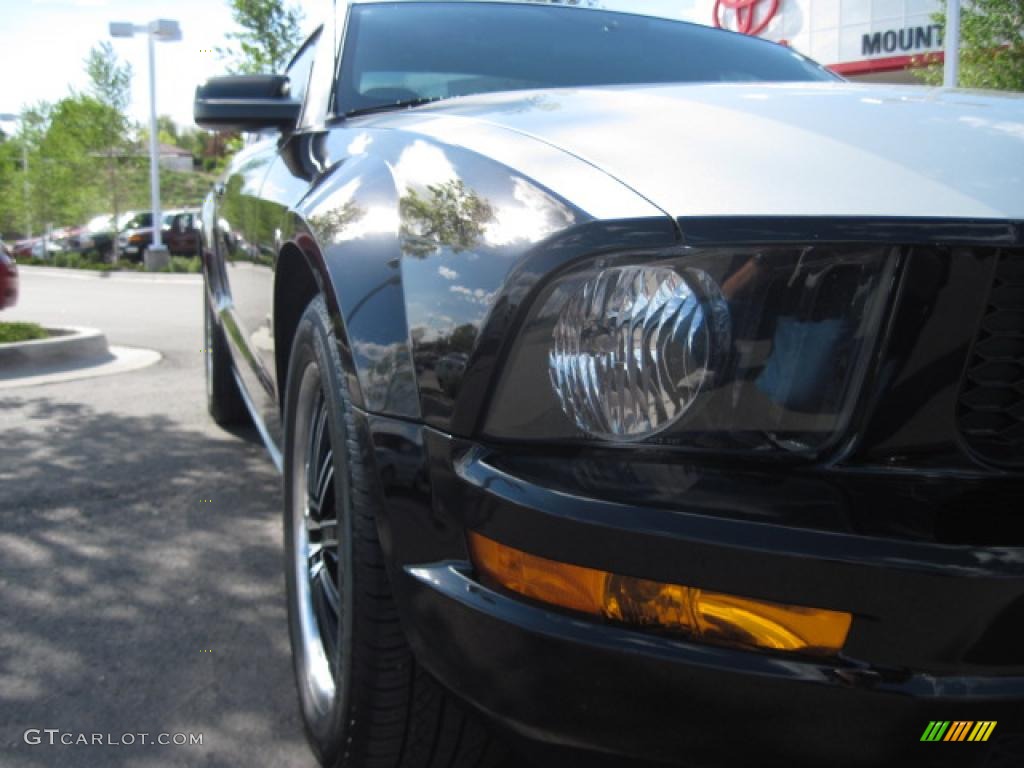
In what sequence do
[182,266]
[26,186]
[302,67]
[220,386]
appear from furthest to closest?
[26,186] → [182,266] → [220,386] → [302,67]

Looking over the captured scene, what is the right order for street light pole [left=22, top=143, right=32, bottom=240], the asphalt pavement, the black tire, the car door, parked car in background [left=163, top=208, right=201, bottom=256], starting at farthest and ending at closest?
street light pole [left=22, top=143, right=32, bottom=240]
parked car in background [left=163, top=208, right=201, bottom=256]
the black tire
the car door
the asphalt pavement

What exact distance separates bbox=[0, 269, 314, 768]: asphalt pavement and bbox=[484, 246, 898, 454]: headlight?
1150mm

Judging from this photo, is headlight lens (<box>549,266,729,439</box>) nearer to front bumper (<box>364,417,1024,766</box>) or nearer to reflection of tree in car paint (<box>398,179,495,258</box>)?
front bumper (<box>364,417,1024,766</box>)

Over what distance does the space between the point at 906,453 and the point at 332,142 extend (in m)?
1.57

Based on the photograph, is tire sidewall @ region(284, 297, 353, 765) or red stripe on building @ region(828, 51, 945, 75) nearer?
tire sidewall @ region(284, 297, 353, 765)

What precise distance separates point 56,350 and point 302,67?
416cm

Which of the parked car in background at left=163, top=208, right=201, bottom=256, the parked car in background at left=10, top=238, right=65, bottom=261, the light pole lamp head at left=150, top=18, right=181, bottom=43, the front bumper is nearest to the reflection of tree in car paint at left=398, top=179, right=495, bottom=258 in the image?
the front bumper

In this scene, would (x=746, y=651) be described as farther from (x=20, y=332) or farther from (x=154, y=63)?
(x=154, y=63)

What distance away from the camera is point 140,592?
2977mm

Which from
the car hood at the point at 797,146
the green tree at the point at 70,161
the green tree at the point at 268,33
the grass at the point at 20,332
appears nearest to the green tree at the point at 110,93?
the green tree at the point at 70,161

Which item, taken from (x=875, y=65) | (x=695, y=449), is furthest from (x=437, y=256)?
(x=875, y=65)

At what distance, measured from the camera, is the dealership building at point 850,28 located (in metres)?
18.0

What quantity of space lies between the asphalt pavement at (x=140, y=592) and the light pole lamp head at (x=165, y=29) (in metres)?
20.5

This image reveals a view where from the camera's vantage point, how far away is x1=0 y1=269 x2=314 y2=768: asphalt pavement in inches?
88.2
